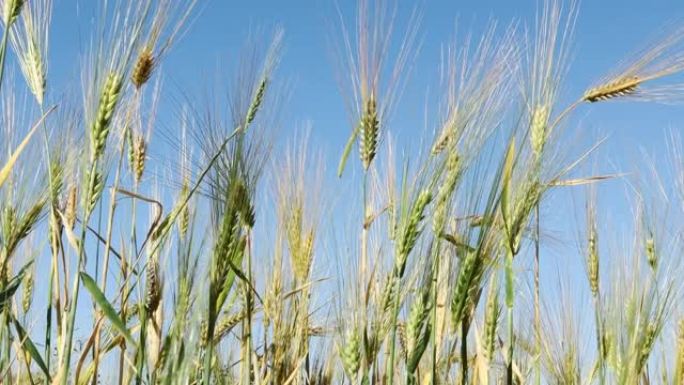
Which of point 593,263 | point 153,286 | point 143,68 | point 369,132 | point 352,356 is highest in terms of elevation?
point 143,68

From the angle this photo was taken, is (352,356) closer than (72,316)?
No

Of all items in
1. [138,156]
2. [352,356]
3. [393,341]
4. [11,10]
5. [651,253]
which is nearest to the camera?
[11,10]

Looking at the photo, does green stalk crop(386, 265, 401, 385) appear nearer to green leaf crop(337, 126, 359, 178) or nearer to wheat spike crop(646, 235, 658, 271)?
green leaf crop(337, 126, 359, 178)

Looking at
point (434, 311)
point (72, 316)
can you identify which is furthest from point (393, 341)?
point (72, 316)

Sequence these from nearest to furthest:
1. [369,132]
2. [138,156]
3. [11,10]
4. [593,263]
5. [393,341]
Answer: [11,10] < [393,341] < [369,132] < [138,156] < [593,263]

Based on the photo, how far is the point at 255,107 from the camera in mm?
2316

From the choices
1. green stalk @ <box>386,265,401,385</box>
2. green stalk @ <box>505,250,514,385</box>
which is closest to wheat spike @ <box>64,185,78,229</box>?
green stalk @ <box>386,265,401,385</box>

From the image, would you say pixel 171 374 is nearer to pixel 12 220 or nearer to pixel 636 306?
pixel 12 220

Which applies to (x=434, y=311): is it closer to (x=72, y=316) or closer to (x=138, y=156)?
(x=72, y=316)

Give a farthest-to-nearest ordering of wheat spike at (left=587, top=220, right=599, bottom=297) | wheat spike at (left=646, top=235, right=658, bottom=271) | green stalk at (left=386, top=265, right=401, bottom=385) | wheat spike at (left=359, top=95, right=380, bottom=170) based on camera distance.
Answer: wheat spike at (left=646, top=235, right=658, bottom=271) → wheat spike at (left=587, top=220, right=599, bottom=297) → wheat spike at (left=359, top=95, right=380, bottom=170) → green stalk at (left=386, top=265, right=401, bottom=385)

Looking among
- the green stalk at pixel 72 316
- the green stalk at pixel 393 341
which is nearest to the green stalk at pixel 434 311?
the green stalk at pixel 393 341

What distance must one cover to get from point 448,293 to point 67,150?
99 cm

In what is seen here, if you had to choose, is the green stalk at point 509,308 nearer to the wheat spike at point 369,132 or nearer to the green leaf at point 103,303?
the wheat spike at point 369,132

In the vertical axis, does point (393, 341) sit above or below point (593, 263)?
below
